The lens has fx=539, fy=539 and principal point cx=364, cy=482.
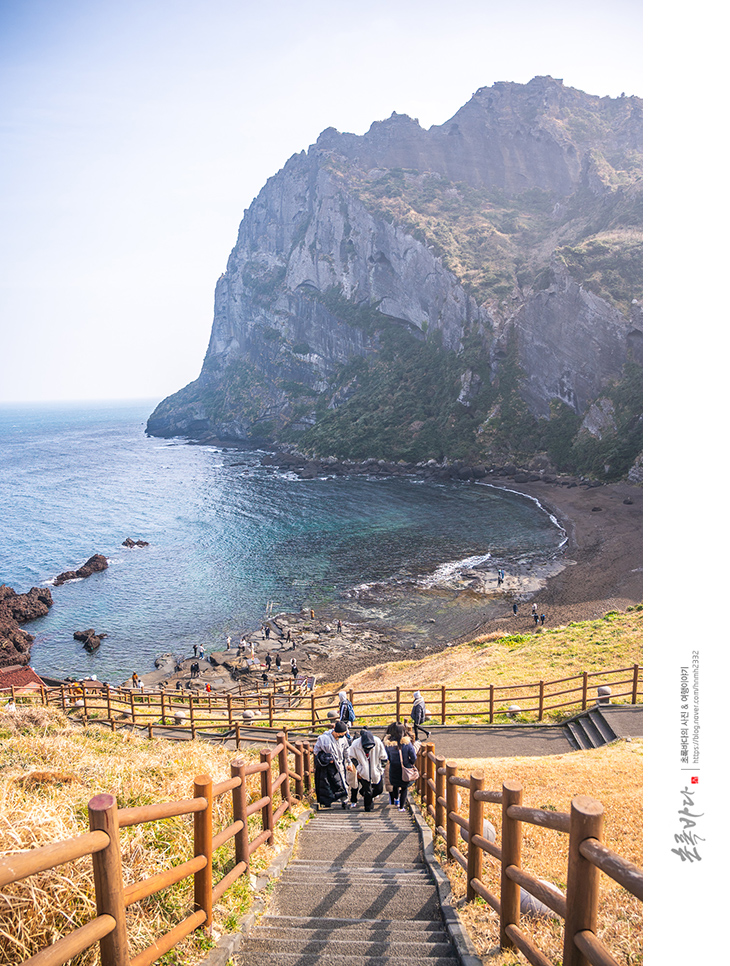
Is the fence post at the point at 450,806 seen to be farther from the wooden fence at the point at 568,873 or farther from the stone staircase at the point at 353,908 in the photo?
the wooden fence at the point at 568,873

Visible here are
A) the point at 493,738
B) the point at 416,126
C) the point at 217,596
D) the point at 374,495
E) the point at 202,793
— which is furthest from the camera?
the point at 416,126

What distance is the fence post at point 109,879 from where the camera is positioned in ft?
8.14

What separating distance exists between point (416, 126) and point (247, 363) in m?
74.5

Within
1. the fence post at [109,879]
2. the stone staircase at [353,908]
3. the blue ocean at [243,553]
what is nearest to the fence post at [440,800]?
the stone staircase at [353,908]

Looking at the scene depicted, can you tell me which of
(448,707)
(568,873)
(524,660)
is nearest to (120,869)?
(568,873)

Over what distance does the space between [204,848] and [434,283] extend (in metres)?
102

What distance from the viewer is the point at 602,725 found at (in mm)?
13094

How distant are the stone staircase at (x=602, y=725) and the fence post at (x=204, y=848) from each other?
10906 mm

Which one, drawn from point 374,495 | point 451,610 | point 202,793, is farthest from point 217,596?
point 202,793

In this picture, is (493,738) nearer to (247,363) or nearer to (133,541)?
(133,541)

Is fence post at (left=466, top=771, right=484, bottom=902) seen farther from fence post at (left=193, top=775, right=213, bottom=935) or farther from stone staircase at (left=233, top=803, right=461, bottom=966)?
fence post at (left=193, top=775, right=213, bottom=935)

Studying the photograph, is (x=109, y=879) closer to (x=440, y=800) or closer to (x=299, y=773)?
(x=440, y=800)

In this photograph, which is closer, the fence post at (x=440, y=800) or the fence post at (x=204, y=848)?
the fence post at (x=204, y=848)
